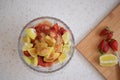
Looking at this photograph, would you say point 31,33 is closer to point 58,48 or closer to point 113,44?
point 58,48

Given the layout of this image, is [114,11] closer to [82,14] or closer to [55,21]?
[82,14]

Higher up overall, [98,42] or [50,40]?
[50,40]

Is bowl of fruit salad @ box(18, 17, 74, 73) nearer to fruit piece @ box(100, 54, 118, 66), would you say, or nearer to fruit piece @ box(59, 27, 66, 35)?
fruit piece @ box(59, 27, 66, 35)

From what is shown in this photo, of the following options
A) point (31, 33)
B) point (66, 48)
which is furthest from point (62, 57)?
point (31, 33)

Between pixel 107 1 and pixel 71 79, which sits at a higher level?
pixel 107 1

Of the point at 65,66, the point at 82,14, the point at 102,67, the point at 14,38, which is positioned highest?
the point at 14,38

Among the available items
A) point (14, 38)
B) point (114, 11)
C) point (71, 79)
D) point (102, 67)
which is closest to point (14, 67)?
point (14, 38)

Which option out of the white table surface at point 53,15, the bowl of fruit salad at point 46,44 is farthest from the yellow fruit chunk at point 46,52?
the white table surface at point 53,15

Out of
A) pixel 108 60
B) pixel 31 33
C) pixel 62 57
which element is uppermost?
pixel 31 33
